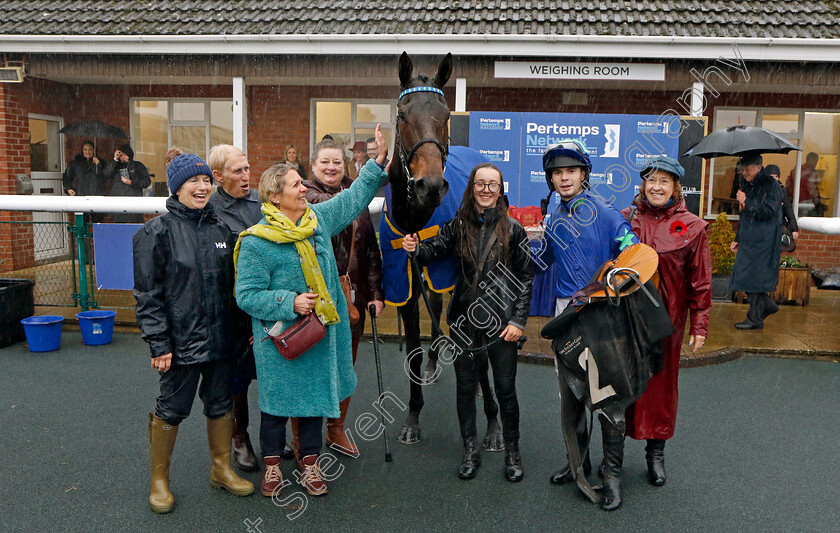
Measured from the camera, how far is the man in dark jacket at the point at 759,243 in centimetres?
736

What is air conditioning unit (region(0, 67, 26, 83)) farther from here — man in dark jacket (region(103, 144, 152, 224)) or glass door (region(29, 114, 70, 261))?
man in dark jacket (region(103, 144, 152, 224))

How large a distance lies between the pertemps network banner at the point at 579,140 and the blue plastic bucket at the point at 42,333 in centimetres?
511

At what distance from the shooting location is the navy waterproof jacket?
128 inches

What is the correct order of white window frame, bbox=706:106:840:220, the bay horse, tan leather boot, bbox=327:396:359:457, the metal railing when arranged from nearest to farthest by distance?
the bay horse → tan leather boot, bbox=327:396:359:457 → the metal railing → white window frame, bbox=706:106:840:220

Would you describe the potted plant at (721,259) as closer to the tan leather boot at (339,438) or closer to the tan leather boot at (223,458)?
the tan leather boot at (339,438)

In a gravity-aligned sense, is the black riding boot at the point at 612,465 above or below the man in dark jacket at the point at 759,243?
below

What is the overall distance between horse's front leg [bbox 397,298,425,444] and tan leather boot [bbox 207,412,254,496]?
1.18 meters

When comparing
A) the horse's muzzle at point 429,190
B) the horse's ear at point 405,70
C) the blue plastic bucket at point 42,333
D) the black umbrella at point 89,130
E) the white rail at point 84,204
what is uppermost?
the black umbrella at point 89,130

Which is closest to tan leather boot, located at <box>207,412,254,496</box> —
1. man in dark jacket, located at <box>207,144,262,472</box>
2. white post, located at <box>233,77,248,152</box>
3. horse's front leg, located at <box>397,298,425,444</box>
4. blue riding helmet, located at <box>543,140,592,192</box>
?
man in dark jacket, located at <box>207,144,262,472</box>

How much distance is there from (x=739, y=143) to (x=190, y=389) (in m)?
5.82

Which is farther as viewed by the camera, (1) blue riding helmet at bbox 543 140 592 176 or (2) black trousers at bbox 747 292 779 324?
(2) black trousers at bbox 747 292 779 324

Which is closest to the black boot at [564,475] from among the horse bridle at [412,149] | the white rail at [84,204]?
the horse bridle at [412,149]

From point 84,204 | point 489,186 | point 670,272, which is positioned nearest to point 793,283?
point 670,272

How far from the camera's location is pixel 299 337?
10.7ft
